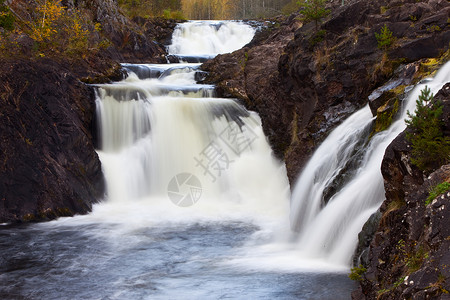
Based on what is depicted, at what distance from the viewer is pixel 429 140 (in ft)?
16.4

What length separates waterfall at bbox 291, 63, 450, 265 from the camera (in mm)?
7000

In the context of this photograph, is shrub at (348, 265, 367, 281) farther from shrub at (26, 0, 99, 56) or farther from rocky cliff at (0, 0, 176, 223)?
shrub at (26, 0, 99, 56)

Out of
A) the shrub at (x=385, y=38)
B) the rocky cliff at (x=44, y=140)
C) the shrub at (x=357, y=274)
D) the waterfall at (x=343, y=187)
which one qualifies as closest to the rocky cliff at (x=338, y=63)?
the shrub at (x=385, y=38)

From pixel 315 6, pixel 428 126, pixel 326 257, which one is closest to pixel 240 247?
pixel 326 257

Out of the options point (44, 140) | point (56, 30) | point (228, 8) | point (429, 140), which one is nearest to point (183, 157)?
point (44, 140)

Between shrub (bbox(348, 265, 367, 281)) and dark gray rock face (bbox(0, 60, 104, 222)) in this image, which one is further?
dark gray rock face (bbox(0, 60, 104, 222))

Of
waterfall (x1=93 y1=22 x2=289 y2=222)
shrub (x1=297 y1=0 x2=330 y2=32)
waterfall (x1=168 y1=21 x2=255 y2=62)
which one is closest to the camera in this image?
shrub (x1=297 y1=0 x2=330 y2=32)

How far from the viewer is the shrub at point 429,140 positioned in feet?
16.3

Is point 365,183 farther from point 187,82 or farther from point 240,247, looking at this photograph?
point 187,82

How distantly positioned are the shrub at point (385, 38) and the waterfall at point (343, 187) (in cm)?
158

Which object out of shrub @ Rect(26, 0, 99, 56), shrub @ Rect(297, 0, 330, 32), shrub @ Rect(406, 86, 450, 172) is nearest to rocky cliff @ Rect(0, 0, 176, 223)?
shrub @ Rect(26, 0, 99, 56)

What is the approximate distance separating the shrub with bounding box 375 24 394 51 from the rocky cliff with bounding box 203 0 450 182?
120mm

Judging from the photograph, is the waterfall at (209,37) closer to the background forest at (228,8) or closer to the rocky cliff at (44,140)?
the rocky cliff at (44,140)

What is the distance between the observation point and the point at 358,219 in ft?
22.7
